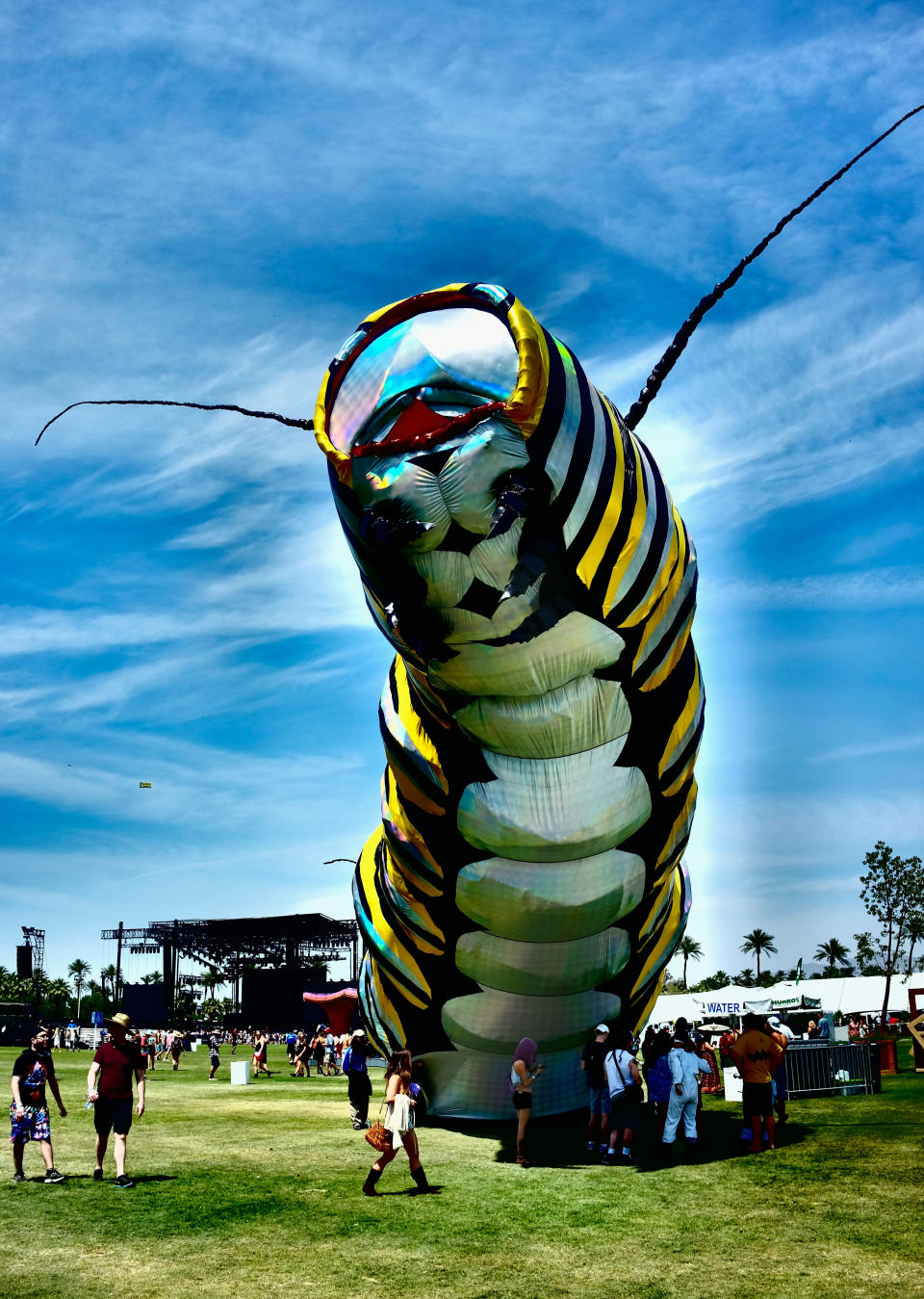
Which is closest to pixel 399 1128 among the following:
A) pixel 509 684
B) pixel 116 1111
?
pixel 116 1111

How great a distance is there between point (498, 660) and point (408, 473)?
6.08ft

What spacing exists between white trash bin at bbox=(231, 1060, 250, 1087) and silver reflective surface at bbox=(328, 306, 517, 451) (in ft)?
61.2

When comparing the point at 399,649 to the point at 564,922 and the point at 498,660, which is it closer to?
the point at 498,660

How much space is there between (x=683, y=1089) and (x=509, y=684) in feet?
15.4

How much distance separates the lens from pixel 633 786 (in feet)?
35.8

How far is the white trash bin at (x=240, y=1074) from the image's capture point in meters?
24.2

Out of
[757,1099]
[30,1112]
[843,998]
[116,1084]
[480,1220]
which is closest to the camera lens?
[480,1220]

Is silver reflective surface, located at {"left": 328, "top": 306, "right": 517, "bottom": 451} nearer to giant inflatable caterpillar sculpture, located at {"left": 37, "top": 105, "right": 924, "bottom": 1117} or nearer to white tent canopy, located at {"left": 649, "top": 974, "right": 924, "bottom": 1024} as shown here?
giant inflatable caterpillar sculpture, located at {"left": 37, "top": 105, "right": 924, "bottom": 1117}

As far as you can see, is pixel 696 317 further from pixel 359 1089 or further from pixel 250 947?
pixel 250 947

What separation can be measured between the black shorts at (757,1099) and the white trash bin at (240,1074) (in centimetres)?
1520

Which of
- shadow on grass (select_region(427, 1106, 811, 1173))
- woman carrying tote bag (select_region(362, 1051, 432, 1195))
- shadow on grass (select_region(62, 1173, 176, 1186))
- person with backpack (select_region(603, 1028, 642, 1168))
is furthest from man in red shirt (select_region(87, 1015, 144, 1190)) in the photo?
person with backpack (select_region(603, 1028, 642, 1168))

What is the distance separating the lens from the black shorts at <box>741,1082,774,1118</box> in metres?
11.3

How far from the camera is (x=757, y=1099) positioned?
11.3 meters

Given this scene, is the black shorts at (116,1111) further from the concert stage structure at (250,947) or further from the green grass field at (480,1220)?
the concert stage structure at (250,947)
